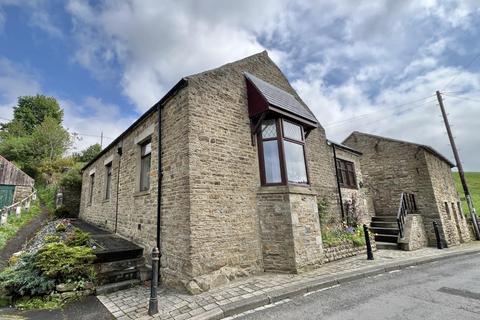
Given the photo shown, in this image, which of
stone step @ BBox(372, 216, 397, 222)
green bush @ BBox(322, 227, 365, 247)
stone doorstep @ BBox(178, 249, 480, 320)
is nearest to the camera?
stone doorstep @ BBox(178, 249, 480, 320)

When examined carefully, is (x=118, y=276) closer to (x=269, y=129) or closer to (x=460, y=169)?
(x=269, y=129)

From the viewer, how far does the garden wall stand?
722cm

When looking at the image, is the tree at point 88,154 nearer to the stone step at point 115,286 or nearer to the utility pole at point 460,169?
the stone step at point 115,286

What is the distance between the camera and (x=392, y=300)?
14.0 feet

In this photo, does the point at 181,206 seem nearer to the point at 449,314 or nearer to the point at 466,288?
the point at 449,314

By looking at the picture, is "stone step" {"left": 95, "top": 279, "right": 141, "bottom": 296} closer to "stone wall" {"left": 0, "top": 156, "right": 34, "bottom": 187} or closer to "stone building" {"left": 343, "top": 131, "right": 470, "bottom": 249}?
"stone building" {"left": 343, "top": 131, "right": 470, "bottom": 249}

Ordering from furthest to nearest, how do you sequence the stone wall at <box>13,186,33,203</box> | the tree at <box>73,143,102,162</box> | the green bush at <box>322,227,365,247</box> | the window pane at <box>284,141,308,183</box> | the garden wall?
the tree at <box>73,143,102,162</box>, the stone wall at <box>13,186,33,203</box>, the green bush at <box>322,227,365,247</box>, the garden wall, the window pane at <box>284,141,308,183</box>

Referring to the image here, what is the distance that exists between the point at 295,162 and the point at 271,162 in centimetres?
78

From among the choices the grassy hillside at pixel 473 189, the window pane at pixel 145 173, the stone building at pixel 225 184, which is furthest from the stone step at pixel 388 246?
the grassy hillside at pixel 473 189

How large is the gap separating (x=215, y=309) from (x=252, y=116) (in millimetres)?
5071

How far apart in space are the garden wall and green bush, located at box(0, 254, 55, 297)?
6892 millimetres

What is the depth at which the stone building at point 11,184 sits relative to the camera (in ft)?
62.5

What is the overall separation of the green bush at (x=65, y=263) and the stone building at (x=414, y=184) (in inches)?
501

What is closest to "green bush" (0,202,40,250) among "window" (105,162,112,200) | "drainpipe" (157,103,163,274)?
"window" (105,162,112,200)
